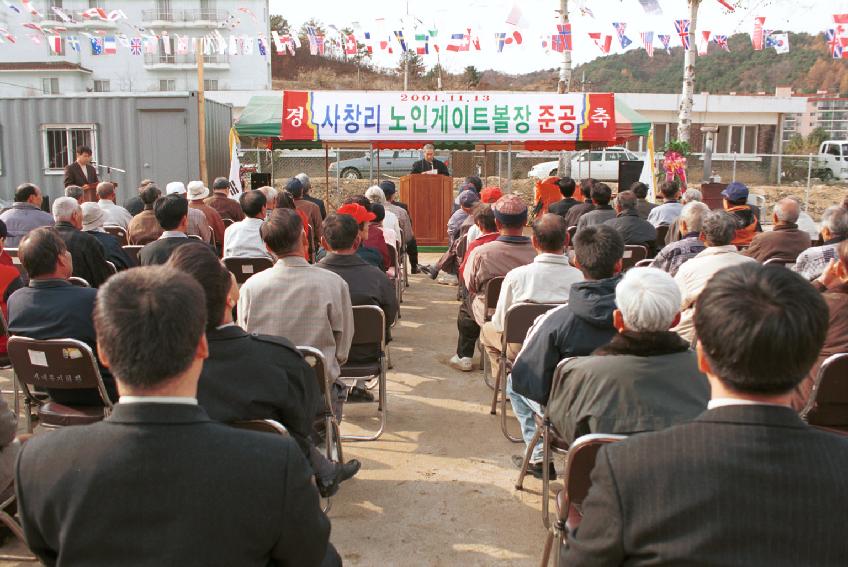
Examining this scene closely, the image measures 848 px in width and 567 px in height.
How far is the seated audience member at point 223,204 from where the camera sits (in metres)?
8.62

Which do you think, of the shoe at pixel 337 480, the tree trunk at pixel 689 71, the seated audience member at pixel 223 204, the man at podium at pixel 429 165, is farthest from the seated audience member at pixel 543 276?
the tree trunk at pixel 689 71

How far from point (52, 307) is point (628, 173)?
36.5 feet

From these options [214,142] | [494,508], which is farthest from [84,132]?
[494,508]

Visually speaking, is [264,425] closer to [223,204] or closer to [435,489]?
[435,489]

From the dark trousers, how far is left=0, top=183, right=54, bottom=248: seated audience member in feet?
12.5

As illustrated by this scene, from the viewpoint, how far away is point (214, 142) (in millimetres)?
14867

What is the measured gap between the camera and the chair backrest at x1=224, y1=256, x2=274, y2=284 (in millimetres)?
5621

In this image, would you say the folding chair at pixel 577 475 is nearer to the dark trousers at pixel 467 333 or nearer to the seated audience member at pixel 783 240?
the dark trousers at pixel 467 333

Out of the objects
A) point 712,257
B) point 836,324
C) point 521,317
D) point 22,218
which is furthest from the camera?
point 22,218

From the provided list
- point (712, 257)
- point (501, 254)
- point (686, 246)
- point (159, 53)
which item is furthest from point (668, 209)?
point (159, 53)

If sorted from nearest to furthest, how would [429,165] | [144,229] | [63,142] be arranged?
[144,229] → [429,165] → [63,142]

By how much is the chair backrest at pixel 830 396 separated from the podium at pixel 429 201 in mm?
9302

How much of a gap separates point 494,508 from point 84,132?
43.4ft

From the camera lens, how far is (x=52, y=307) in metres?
3.49
